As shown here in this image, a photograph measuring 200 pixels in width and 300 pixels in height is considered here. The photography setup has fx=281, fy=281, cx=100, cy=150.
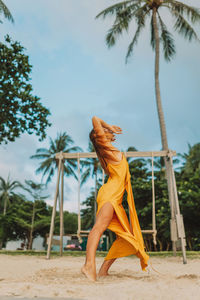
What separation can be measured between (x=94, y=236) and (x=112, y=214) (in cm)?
36

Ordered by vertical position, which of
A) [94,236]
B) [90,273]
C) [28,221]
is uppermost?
[28,221]

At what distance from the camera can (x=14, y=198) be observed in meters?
35.1

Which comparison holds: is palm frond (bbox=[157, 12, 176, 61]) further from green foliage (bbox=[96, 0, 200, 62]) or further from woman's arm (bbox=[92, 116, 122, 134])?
woman's arm (bbox=[92, 116, 122, 134])

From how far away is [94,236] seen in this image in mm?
3516

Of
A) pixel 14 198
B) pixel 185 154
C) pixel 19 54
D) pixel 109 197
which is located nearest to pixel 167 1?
pixel 19 54

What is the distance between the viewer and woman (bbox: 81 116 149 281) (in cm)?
Answer: 353

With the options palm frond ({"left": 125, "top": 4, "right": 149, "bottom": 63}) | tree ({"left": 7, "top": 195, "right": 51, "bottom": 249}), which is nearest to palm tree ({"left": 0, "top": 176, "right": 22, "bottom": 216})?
tree ({"left": 7, "top": 195, "right": 51, "bottom": 249})

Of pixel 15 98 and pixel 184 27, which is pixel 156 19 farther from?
pixel 15 98

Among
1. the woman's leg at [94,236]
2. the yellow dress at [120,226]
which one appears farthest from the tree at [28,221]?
the woman's leg at [94,236]

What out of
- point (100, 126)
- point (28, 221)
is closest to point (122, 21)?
point (100, 126)

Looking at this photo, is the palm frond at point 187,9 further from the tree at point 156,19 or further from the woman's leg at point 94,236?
the woman's leg at point 94,236

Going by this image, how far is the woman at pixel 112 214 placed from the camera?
353cm

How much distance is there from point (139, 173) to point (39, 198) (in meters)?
10.1

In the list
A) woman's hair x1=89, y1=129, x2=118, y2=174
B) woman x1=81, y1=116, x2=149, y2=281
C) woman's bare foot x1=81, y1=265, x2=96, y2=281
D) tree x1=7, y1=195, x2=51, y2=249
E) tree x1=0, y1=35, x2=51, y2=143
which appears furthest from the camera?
tree x1=7, y1=195, x2=51, y2=249
